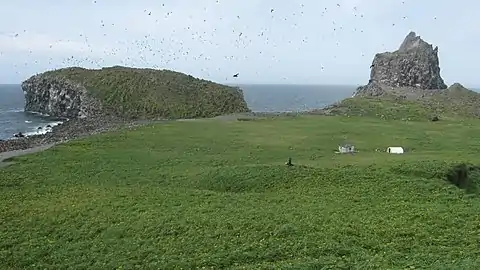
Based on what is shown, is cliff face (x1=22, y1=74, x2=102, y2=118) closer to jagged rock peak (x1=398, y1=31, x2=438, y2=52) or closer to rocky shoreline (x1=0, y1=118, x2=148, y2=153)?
rocky shoreline (x1=0, y1=118, x2=148, y2=153)

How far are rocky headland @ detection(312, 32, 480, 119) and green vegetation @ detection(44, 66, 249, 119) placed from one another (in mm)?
25962

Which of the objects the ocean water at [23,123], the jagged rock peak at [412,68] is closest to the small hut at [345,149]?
the ocean water at [23,123]

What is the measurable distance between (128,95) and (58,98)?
2166cm

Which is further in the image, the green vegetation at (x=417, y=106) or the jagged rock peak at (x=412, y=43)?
the jagged rock peak at (x=412, y=43)

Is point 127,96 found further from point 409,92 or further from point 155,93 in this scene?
point 409,92

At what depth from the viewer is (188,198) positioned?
31.7 metres

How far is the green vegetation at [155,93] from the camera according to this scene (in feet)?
372

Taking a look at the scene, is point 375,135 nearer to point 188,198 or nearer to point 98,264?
point 188,198

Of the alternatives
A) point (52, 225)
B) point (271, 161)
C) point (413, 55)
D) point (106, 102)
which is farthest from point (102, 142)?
point (413, 55)

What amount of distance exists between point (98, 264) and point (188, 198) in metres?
10.0

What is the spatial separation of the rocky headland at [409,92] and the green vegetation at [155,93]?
25962 millimetres

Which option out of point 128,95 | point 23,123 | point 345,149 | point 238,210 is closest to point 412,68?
point 128,95

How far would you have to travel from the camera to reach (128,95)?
12200 cm

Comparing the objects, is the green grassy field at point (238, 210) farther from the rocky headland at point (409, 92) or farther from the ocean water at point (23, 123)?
the rocky headland at point (409, 92)
